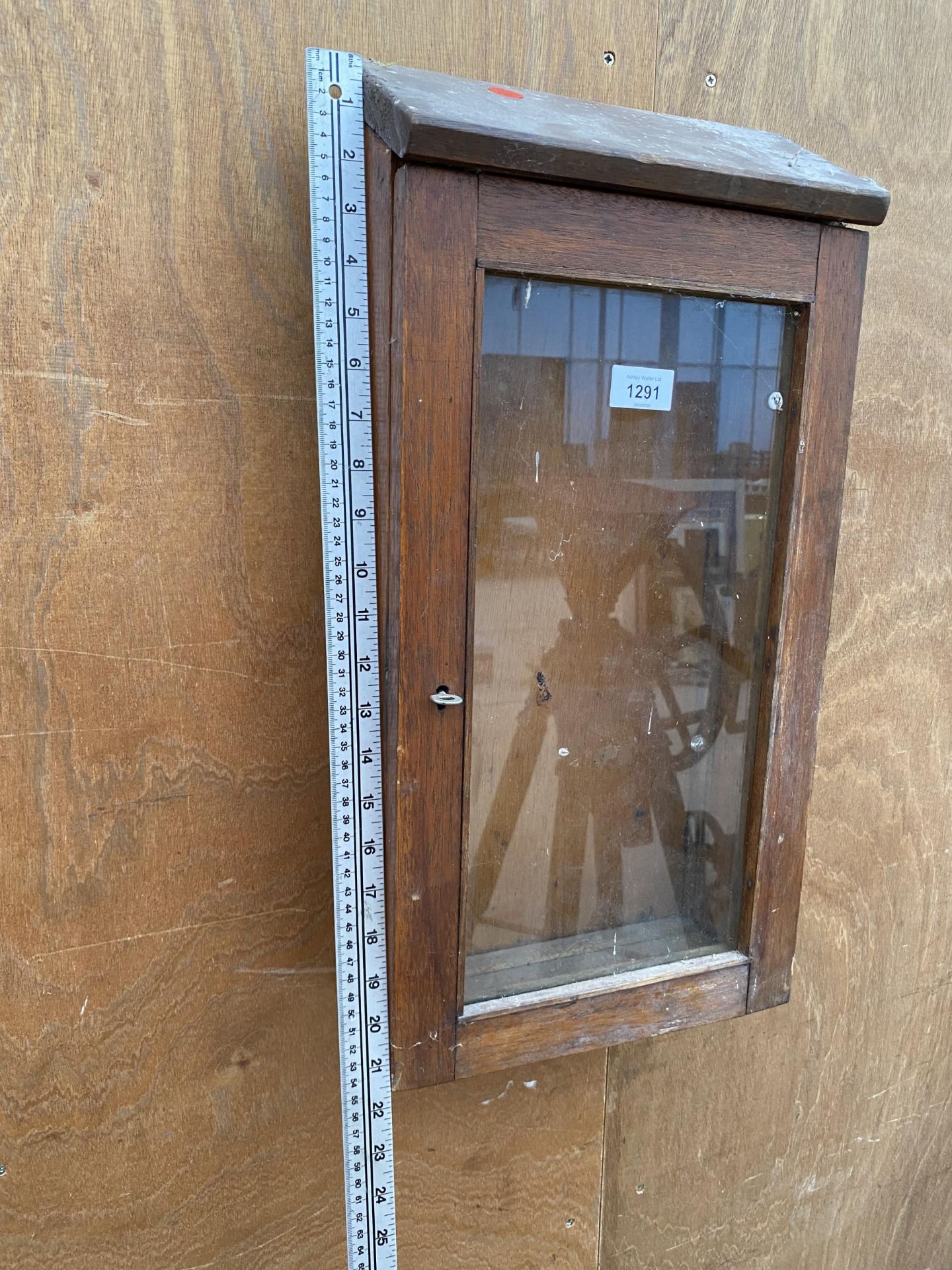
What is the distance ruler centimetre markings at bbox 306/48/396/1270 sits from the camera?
30.1 inches

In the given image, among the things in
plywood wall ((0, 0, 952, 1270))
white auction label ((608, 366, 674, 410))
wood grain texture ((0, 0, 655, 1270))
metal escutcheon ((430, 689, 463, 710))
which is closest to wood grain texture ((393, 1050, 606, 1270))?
plywood wall ((0, 0, 952, 1270))

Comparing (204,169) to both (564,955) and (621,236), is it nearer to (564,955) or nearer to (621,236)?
(621,236)

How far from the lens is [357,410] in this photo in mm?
785

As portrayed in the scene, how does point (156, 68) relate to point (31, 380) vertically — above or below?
above

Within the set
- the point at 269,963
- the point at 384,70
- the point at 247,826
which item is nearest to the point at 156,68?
the point at 384,70

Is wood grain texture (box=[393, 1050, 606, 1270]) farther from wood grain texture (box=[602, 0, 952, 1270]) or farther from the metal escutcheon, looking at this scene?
the metal escutcheon

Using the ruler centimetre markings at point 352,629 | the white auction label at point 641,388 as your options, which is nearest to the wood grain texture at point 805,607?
the white auction label at point 641,388

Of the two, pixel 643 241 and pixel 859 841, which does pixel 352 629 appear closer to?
pixel 643 241

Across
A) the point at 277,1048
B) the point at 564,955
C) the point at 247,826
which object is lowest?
the point at 277,1048

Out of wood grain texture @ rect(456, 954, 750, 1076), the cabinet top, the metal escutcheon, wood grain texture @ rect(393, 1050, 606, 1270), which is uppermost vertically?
the cabinet top

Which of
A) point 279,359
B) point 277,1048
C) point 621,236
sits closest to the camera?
point 621,236

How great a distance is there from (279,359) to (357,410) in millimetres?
131

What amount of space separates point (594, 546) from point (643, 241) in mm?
276

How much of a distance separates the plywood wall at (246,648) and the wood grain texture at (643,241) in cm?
23
